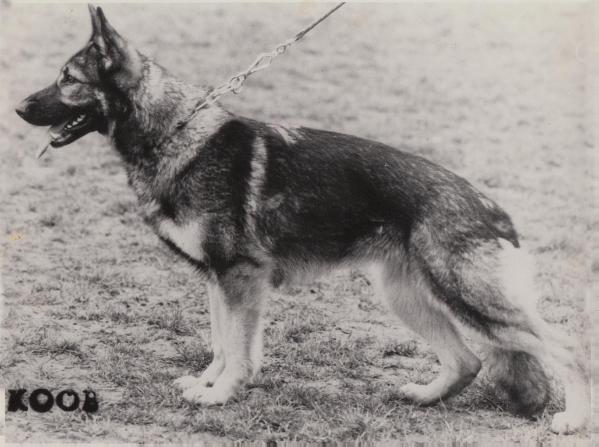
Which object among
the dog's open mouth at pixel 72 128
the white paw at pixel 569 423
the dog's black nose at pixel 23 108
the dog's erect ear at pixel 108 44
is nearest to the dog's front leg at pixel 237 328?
the dog's open mouth at pixel 72 128

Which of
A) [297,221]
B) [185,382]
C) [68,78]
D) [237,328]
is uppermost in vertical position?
[68,78]

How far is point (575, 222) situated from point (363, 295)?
A: 6.93 ft

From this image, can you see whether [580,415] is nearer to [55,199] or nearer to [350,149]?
[350,149]

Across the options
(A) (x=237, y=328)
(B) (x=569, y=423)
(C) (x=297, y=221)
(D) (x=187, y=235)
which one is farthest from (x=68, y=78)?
(B) (x=569, y=423)

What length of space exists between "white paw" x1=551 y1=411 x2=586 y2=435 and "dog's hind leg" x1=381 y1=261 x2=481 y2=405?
0.61 m

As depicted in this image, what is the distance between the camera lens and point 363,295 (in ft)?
19.9

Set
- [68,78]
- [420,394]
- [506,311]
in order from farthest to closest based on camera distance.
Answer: [420,394]
[68,78]
[506,311]

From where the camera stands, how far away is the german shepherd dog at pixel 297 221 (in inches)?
162

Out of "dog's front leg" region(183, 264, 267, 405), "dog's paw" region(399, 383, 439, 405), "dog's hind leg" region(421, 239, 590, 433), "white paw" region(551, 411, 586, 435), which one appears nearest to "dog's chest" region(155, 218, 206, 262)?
"dog's front leg" region(183, 264, 267, 405)

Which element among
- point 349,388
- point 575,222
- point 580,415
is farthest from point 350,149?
point 575,222

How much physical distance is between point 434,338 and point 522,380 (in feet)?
2.14

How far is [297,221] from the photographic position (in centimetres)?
446

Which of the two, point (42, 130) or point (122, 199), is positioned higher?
point (42, 130)

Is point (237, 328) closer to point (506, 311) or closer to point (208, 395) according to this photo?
point (208, 395)
